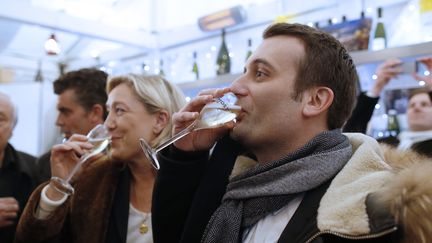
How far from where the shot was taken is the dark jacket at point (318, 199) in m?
0.83

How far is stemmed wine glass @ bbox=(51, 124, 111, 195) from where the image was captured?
1.43m

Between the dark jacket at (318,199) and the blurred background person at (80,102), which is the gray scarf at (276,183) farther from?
the blurred background person at (80,102)

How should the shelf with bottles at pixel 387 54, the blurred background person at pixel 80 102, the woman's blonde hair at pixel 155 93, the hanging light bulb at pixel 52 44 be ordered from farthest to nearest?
the hanging light bulb at pixel 52 44 < the blurred background person at pixel 80 102 < the shelf with bottles at pixel 387 54 < the woman's blonde hair at pixel 155 93

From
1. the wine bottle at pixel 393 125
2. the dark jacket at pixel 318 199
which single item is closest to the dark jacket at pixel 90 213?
the dark jacket at pixel 318 199

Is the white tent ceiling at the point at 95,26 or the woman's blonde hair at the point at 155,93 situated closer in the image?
the woman's blonde hair at the point at 155,93

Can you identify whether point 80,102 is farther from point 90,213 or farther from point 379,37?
point 379,37

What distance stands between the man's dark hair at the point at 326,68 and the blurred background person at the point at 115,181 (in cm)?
67

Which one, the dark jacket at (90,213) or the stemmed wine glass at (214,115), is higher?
the stemmed wine glass at (214,115)

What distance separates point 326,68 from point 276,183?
37cm

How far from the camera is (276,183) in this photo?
104cm

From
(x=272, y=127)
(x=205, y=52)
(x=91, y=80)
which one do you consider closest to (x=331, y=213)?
(x=272, y=127)

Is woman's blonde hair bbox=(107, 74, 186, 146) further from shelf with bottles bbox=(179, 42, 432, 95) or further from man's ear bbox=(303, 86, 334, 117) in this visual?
shelf with bottles bbox=(179, 42, 432, 95)

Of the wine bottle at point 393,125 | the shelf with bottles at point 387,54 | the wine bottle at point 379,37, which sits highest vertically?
the wine bottle at point 379,37

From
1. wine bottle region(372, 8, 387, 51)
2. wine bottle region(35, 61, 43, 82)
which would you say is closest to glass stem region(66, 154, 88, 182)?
wine bottle region(372, 8, 387, 51)
